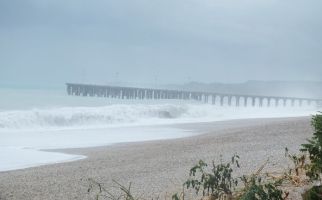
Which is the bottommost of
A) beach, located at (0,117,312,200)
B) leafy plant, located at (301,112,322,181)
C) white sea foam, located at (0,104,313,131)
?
white sea foam, located at (0,104,313,131)

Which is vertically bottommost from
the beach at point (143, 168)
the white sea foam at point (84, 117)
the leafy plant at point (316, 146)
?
the white sea foam at point (84, 117)

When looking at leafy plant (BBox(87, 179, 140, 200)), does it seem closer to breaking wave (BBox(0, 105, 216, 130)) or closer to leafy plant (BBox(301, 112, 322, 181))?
leafy plant (BBox(301, 112, 322, 181))

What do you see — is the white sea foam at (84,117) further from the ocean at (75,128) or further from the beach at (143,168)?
the beach at (143,168)

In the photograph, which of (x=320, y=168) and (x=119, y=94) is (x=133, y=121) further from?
(x=119, y=94)

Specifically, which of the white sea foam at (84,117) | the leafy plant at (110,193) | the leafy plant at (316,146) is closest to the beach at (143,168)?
the leafy plant at (110,193)

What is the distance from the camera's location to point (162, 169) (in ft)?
22.6

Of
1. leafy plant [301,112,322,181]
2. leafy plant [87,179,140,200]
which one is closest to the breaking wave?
leafy plant [87,179,140,200]

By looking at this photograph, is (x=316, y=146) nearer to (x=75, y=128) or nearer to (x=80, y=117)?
(x=75, y=128)

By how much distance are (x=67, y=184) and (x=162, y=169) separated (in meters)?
1.43

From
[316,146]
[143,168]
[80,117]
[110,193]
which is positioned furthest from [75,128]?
[316,146]

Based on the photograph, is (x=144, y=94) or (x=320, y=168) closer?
(x=320, y=168)

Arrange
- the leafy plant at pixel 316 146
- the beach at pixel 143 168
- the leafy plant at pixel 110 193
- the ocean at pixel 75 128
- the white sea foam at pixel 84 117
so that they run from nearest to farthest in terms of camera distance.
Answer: the leafy plant at pixel 316 146, the leafy plant at pixel 110 193, the beach at pixel 143 168, the ocean at pixel 75 128, the white sea foam at pixel 84 117

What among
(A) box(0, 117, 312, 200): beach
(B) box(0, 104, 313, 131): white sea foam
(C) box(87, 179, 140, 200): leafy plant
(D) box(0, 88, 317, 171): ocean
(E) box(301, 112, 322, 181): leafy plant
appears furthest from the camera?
(B) box(0, 104, 313, 131): white sea foam

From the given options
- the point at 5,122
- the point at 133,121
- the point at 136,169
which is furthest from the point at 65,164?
the point at 133,121
